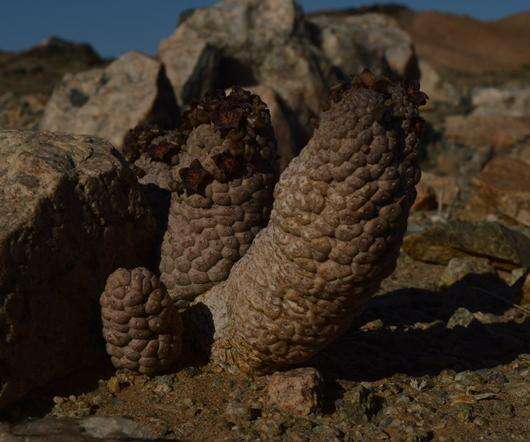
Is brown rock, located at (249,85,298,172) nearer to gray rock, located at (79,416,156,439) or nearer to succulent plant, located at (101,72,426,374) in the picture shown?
succulent plant, located at (101,72,426,374)

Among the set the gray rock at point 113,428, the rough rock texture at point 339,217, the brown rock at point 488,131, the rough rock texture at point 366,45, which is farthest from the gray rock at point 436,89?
the gray rock at point 113,428

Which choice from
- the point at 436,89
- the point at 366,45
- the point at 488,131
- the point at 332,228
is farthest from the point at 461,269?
the point at 436,89

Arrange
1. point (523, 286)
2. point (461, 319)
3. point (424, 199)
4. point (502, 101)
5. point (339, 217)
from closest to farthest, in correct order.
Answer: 1. point (339, 217)
2. point (461, 319)
3. point (523, 286)
4. point (424, 199)
5. point (502, 101)

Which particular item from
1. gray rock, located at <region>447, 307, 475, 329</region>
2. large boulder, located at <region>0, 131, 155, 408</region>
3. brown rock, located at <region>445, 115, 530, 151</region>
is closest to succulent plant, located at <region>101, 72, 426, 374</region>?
large boulder, located at <region>0, 131, 155, 408</region>

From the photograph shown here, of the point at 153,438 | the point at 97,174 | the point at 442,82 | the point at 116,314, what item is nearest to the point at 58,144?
the point at 97,174

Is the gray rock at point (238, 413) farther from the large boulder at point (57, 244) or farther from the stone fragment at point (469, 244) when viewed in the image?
the stone fragment at point (469, 244)

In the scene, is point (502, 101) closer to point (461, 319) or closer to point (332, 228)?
point (461, 319)

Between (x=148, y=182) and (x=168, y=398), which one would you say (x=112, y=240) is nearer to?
(x=148, y=182)
